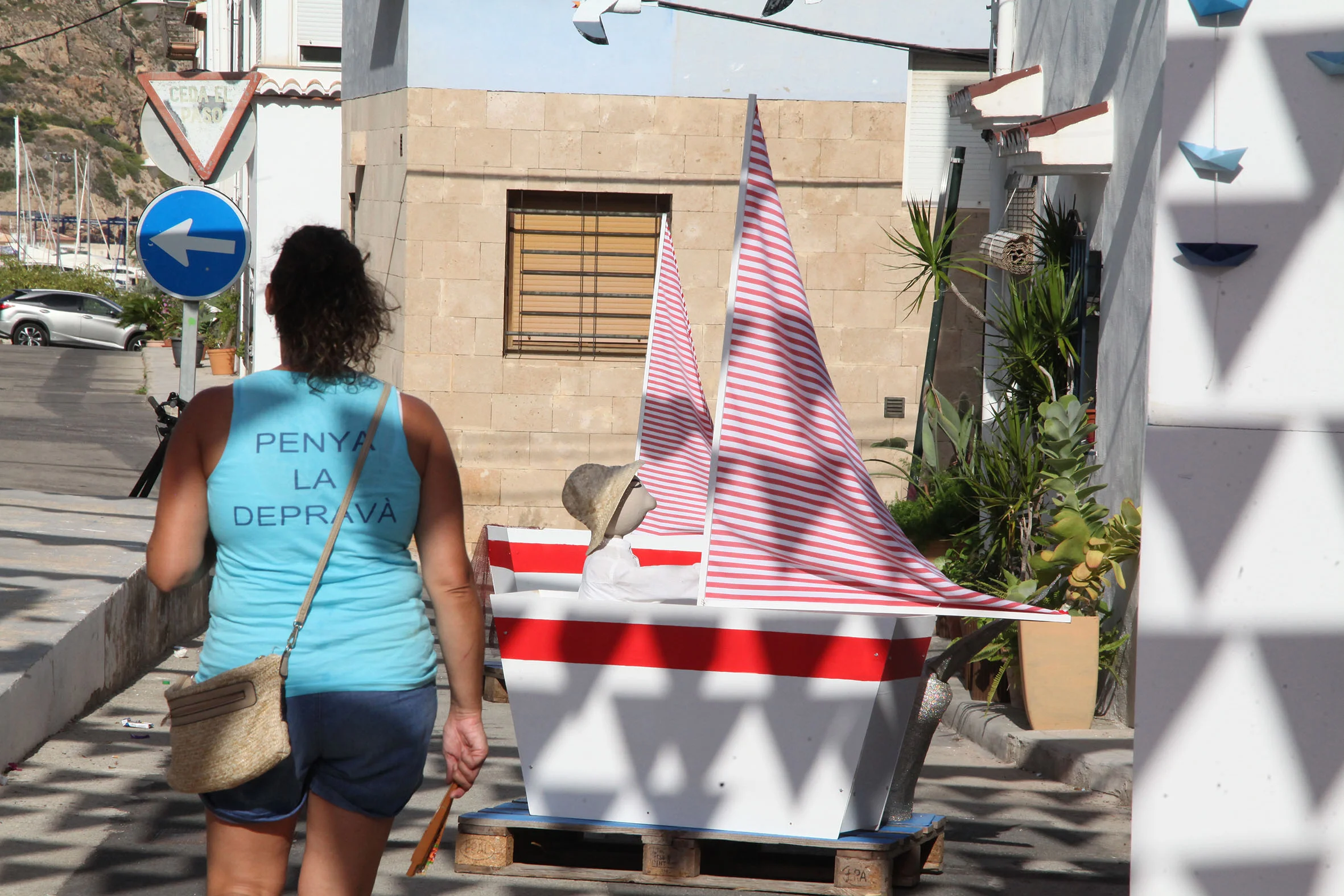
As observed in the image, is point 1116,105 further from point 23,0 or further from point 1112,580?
point 23,0

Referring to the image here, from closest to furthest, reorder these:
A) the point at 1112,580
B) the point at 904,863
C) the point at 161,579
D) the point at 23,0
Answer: the point at 161,579 → the point at 904,863 → the point at 1112,580 → the point at 23,0

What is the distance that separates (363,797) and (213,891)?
35 centimetres

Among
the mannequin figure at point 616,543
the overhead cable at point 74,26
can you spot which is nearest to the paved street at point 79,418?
the overhead cable at point 74,26

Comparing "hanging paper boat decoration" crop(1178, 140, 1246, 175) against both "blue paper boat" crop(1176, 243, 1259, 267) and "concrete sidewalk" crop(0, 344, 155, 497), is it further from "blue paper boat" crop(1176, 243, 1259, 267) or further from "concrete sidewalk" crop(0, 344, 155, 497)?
"concrete sidewalk" crop(0, 344, 155, 497)

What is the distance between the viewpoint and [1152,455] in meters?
2.88

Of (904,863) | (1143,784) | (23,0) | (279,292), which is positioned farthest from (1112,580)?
(23,0)

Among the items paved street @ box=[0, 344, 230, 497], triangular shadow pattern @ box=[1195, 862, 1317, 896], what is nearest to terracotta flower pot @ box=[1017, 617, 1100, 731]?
triangular shadow pattern @ box=[1195, 862, 1317, 896]

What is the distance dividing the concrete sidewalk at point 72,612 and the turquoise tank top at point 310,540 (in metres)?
3.03

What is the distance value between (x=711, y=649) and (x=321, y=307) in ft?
7.27

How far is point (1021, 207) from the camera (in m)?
10.4

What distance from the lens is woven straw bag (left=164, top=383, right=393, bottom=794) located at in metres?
2.93

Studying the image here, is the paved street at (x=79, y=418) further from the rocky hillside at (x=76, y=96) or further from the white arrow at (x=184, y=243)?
the rocky hillside at (x=76, y=96)

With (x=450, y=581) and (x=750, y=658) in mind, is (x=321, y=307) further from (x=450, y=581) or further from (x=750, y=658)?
(x=750, y=658)

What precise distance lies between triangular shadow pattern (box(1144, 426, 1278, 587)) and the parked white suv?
36.6 meters
